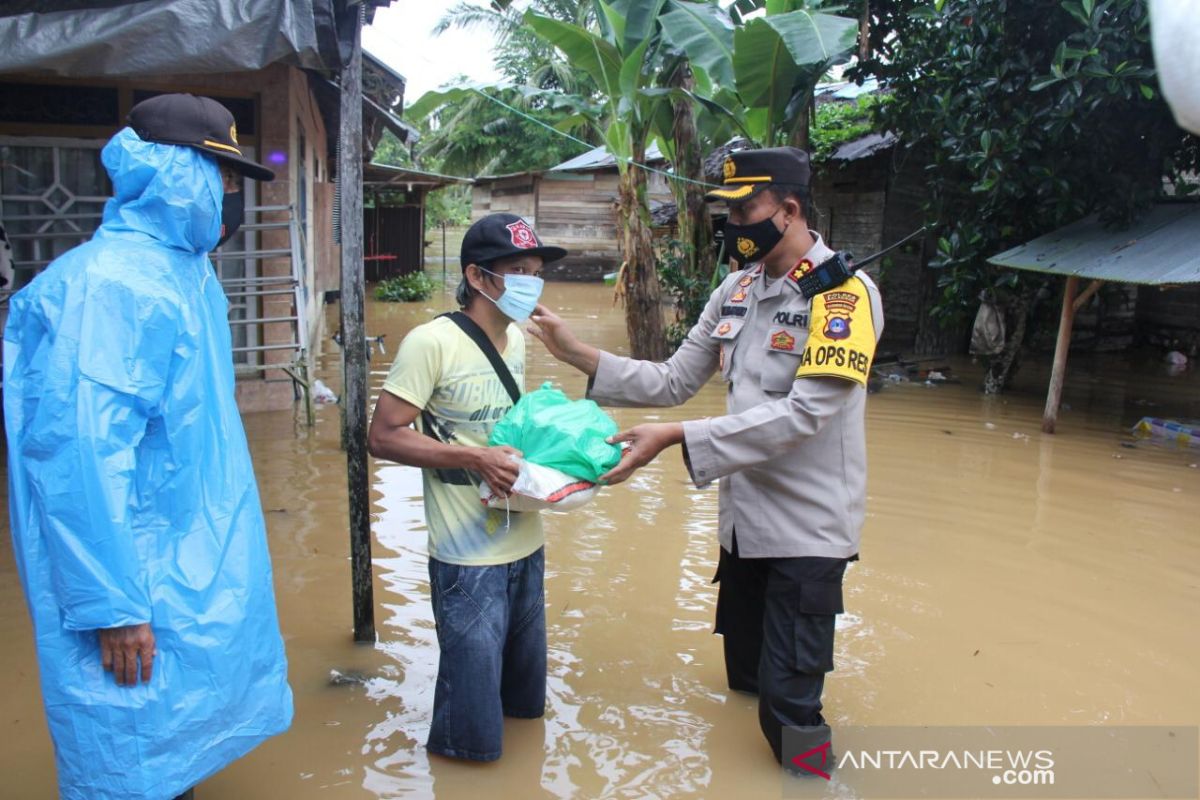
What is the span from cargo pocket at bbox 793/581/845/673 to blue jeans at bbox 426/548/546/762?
87cm

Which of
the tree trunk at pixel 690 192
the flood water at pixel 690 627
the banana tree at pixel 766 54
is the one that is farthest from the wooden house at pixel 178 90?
the tree trunk at pixel 690 192

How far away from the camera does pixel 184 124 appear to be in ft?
8.29

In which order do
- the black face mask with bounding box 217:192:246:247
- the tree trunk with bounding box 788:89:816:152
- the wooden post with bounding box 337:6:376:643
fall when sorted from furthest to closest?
the tree trunk with bounding box 788:89:816:152 < the wooden post with bounding box 337:6:376:643 < the black face mask with bounding box 217:192:246:247

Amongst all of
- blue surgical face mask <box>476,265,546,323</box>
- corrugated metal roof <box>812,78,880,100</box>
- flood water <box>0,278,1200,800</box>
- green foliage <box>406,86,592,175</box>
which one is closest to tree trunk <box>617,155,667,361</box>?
flood water <box>0,278,1200,800</box>

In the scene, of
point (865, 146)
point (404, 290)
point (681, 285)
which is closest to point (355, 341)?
point (681, 285)

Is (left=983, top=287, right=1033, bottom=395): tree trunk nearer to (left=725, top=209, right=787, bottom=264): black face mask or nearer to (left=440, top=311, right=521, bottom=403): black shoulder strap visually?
(left=725, top=209, right=787, bottom=264): black face mask

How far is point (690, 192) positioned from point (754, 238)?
28.7 ft

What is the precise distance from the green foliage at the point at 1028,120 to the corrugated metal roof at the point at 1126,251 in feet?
0.57

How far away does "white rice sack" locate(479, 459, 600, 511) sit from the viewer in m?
2.95

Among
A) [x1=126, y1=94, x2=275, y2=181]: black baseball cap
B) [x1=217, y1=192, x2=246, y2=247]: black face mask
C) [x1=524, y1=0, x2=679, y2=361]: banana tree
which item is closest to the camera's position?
[x1=126, y1=94, x2=275, y2=181]: black baseball cap

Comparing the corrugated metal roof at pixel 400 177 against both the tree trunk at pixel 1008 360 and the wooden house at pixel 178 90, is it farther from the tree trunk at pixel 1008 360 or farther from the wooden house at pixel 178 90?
the tree trunk at pixel 1008 360

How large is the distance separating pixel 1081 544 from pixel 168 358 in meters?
5.20

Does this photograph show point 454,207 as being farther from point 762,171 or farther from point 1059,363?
point 762,171

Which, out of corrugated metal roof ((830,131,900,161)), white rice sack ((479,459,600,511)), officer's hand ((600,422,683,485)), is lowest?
white rice sack ((479,459,600,511))
